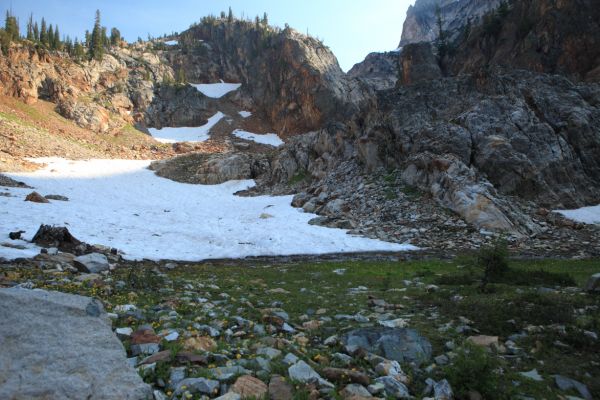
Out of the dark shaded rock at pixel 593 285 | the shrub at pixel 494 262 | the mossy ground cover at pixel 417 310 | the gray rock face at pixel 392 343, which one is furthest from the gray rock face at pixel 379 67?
the gray rock face at pixel 392 343

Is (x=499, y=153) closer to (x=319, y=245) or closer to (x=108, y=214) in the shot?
(x=319, y=245)

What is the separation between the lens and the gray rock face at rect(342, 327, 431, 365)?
6.43m

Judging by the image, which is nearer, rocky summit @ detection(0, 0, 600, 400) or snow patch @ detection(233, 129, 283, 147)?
rocky summit @ detection(0, 0, 600, 400)

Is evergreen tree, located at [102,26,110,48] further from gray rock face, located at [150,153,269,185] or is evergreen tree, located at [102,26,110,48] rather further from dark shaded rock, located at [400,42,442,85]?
dark shaded rock, located at [400,42,442,85]

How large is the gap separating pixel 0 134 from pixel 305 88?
65.0 meters

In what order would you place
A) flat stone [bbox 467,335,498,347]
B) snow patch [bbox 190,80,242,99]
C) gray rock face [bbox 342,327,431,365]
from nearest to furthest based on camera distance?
gray rock face [bbox 342,327,431,365] → flat stone [bbox 467,335,498,347] → snow patch [bbox 190,80,242,99]

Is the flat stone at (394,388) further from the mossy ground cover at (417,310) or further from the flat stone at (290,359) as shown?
the flat stone at (290,359)

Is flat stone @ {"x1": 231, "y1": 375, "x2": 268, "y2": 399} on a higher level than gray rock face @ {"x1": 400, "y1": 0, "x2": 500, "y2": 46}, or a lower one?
lower

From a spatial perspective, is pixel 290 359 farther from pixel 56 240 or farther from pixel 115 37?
pixel 115 37

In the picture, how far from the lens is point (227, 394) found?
4621 millimetres

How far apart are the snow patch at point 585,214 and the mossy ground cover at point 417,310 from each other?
1383 cm

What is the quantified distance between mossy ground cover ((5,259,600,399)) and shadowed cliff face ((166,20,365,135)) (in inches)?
3128

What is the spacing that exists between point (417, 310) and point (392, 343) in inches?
121

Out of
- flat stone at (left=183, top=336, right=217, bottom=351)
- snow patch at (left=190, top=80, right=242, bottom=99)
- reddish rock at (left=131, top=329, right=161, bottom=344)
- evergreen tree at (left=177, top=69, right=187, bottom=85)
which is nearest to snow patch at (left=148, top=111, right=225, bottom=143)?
snow patch at (left=190, top=80, right=242, bottom=99)
